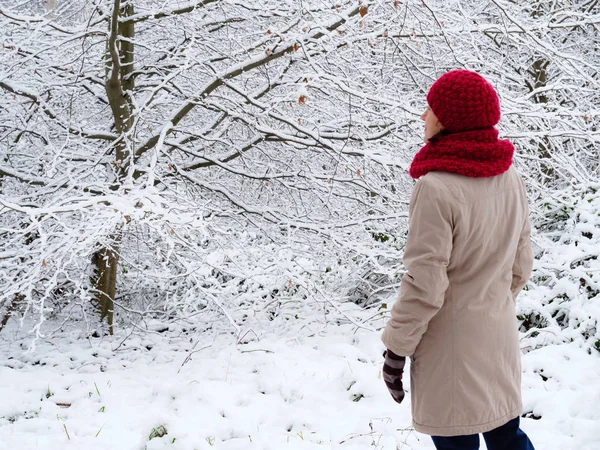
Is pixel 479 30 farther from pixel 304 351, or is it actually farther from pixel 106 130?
pixel 106 130

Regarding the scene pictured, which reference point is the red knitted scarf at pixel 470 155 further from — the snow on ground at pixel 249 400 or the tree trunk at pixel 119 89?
the tree trunk at pixel 119 89

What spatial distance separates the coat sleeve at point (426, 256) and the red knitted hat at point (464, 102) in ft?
0.72

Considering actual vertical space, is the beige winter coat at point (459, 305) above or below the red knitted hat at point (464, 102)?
below

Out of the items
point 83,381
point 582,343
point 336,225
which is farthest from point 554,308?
point 83,381

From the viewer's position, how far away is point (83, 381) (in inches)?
158

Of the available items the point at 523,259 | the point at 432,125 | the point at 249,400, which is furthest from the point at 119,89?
the point at 523,259

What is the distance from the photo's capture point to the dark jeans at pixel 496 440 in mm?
1842

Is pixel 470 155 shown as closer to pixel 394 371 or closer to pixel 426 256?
pixel 426 256

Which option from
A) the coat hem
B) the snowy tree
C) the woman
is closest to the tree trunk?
the snowy tree

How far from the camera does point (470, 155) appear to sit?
5.65 ft

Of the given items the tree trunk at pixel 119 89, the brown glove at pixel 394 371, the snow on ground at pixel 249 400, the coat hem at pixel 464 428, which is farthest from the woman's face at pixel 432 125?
the tree trunk at pixel 119 89

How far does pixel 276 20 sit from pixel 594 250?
11.8ft

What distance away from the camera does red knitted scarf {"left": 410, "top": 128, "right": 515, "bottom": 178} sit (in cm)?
171

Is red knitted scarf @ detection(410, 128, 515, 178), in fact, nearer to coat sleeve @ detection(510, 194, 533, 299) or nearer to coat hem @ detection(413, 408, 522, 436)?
coat sleeve @ detection(510, 194, 533, 299)
